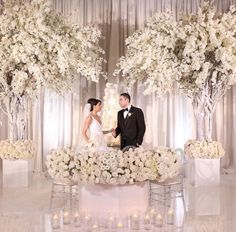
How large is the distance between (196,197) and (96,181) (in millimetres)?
2129

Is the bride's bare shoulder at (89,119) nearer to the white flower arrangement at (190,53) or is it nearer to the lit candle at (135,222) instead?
the white flower arrangement at (190,53)

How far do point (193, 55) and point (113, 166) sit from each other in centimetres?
271

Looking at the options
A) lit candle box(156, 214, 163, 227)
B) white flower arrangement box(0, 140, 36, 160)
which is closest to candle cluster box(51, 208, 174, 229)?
lit candle box(156, 214, 163, 227)

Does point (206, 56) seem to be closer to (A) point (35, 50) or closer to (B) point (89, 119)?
(B) point (89, 119)

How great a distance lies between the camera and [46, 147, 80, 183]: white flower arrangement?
5.83m

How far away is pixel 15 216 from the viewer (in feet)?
19.7

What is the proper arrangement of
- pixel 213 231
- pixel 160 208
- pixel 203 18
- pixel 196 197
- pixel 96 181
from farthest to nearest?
1. pixel 203 18
2. pixel 196 197
3. pixel 160 208
4. pixel 96 181
5. pixel 213 231

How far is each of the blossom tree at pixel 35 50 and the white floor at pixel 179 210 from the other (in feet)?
4.43

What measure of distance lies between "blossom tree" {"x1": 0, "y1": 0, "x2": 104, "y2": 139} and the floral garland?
84.2 inches

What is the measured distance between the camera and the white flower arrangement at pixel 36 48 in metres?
7.57

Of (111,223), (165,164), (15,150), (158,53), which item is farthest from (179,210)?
(15,150)

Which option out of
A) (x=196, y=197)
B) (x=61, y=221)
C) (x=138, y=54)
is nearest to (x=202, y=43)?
(x=138, y=54)

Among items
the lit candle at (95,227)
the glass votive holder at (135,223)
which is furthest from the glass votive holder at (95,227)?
the glass votive holder at (135,223)

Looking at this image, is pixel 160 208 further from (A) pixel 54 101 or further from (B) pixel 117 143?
(A) pixel 54 101
